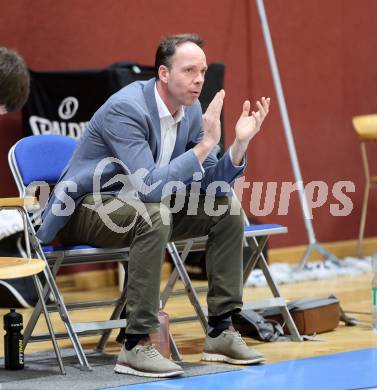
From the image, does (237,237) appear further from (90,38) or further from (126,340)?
(90,38)

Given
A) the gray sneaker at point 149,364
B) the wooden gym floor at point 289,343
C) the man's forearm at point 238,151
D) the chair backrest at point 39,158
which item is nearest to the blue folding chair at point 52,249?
the chair backrest at point 39,158

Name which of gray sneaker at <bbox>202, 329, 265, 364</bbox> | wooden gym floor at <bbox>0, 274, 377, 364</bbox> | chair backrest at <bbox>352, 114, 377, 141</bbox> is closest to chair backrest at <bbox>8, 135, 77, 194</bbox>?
wooden gym floor at <bbox>0, 274, 377, 364</bbox>

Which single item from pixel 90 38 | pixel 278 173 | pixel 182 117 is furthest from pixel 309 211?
pixel 182 117

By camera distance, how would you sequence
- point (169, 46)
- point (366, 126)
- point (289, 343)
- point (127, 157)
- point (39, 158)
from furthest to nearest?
point (366, 126)
point (289, 343)
point (39, 158)
point (169, 46)
point (127, 157)

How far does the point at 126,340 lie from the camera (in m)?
3.67

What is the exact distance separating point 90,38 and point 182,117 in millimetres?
2412

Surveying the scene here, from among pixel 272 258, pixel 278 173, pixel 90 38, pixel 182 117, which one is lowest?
pixel 272 258

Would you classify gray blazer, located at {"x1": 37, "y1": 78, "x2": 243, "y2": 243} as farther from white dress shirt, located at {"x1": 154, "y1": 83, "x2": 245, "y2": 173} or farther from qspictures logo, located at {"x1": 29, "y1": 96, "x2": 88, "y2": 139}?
qspictures logo, located at {"x1": 29, "y1": 96, "x2": 88, "y2": 139}

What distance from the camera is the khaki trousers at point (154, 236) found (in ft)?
11.8

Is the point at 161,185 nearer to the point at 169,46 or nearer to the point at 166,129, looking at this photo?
the point at 166,129

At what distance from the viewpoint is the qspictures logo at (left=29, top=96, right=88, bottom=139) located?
577cm

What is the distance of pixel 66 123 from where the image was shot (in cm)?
582

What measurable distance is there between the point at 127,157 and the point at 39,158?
528 mm

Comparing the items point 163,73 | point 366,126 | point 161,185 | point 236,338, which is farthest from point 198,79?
point 366,126
